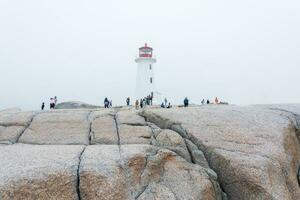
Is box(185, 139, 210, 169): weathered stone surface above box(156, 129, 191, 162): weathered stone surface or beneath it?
beneath

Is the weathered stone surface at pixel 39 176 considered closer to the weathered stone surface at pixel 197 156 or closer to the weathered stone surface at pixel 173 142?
the weathered stone surface at pixel 173 142

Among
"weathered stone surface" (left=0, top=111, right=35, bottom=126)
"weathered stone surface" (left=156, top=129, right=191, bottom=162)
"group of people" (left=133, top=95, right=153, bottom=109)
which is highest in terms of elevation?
"group of people" (left=133, top=95, right=153, bottom=109)

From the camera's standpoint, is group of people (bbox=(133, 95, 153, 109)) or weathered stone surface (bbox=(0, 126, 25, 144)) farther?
group of people (bbox=(133, 95, 153, 109))

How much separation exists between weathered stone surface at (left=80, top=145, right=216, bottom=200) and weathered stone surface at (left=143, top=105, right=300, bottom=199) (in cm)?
145

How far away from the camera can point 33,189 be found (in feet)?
50.4

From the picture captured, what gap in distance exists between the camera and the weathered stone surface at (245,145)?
1767 centimetres

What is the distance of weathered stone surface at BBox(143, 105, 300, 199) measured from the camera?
17672mm

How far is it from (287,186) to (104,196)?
340 inches

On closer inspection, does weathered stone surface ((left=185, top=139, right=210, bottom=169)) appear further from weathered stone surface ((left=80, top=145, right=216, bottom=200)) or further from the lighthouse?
the lighthouse

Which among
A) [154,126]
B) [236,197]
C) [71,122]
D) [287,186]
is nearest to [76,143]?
[71,122]

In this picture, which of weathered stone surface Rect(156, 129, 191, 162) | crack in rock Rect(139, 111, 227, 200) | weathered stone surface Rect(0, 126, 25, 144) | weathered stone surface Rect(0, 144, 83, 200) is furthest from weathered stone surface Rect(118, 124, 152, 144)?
weathered stone surface Rect(0, 126, 25, 144)

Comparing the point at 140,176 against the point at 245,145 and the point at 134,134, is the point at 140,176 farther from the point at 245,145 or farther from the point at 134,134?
the point at 245,145

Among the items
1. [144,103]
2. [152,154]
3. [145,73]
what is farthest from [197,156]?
[145,73]

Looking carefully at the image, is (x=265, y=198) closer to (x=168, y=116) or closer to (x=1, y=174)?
(x=168, y=116)
